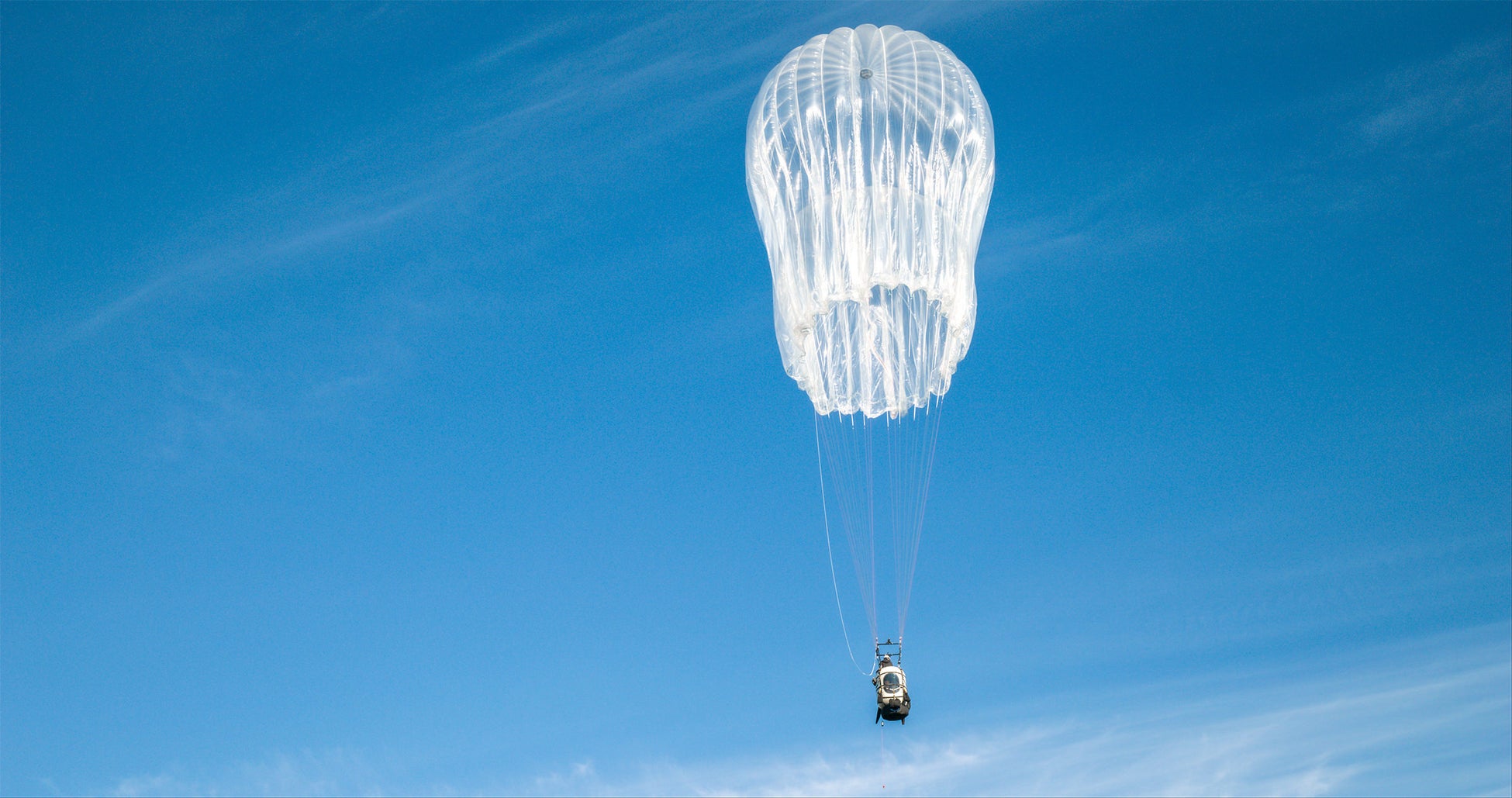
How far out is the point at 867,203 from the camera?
35.5 m

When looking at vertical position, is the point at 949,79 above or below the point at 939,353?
above

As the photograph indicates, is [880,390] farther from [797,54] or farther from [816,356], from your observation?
[797,54]

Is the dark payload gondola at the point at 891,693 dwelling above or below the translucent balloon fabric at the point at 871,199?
below

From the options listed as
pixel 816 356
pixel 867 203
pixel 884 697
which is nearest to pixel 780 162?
pixel 867 203

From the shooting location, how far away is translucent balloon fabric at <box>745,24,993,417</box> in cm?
3556

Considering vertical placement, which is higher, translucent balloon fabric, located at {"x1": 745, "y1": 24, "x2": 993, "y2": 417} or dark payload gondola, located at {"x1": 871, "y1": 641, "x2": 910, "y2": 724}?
translucent balloon fabric, located at {"x1": 745, "y1": 24, "x2": 993, "y2": 417}

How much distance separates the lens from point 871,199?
35.6 m

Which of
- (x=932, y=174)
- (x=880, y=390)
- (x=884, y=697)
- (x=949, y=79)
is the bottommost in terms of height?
(x=884, y=697)

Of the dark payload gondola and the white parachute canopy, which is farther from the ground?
the white parachute canopy

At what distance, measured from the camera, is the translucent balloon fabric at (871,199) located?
3556cm

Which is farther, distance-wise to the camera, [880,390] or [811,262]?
[880,390]

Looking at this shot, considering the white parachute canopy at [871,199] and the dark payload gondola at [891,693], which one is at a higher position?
the white parachute canopy at [871,199]

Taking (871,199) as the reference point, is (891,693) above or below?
below

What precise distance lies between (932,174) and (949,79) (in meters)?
2.65
